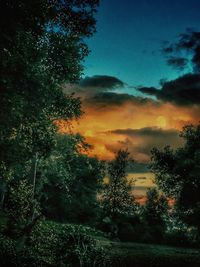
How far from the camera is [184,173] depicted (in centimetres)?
5903

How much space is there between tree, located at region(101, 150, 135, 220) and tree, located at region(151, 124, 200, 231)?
558 inches

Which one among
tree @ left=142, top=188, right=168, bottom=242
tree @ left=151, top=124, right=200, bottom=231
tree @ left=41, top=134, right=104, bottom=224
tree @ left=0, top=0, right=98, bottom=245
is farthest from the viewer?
tree @ left=41, top=134, right=104, bottom=224

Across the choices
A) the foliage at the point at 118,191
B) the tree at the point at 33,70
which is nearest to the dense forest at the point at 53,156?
the tree at the point at 33,70

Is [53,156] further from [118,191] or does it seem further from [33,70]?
[118,191]

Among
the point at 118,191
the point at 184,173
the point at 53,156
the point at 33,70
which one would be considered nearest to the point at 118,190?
the point at 118,191

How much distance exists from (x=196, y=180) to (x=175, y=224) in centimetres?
912

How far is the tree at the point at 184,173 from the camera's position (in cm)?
5775

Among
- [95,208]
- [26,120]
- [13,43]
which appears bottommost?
[95,208]

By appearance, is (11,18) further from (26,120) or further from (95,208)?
(95,208)

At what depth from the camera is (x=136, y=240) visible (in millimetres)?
60531

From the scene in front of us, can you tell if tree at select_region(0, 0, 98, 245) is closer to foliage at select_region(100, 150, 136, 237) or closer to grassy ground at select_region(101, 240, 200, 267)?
grassy ground at select_region(101, 240, 200, 267)

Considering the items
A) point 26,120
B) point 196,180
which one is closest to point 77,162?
point 196,180

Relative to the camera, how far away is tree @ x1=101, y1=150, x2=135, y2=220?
247 ft

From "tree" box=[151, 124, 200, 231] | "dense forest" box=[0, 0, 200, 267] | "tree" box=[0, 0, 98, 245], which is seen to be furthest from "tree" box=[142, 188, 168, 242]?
"tree" box=[0, 0, 98, 245]
